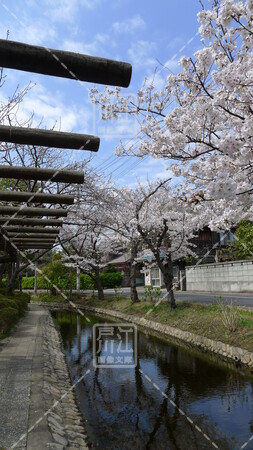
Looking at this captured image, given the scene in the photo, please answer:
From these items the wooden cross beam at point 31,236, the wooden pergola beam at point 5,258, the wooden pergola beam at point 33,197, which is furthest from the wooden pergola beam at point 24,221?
the wooden pergola beam at point 5,258

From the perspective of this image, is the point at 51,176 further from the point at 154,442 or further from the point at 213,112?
the point at 154,442

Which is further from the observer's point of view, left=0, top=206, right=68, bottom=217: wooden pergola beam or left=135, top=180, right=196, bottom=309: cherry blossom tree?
left=135, top=180, right=196, bottom=309: cherry blossom tree

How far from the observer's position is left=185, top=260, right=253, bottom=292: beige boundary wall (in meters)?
22.8

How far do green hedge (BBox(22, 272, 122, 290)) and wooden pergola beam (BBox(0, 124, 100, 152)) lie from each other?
103 feet

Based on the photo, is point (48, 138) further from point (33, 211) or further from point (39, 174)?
point (33, 211)

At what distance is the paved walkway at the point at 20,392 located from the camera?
4434mm

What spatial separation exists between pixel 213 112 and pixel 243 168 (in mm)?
1230

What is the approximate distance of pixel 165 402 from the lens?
24.6ft

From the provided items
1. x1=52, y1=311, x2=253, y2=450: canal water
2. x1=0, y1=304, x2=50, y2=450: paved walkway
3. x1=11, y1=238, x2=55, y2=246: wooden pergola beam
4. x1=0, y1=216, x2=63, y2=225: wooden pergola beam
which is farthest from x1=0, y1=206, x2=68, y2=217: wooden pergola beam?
x1=52, y1=311, x2=253, y2=450: canal water

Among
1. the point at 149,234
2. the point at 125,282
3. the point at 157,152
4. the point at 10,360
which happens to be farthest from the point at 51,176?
the point at 125,282

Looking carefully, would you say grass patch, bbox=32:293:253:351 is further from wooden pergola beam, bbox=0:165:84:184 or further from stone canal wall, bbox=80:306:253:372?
wooden pergola beam, bbox=0:165:84:184

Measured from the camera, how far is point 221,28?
6.38m

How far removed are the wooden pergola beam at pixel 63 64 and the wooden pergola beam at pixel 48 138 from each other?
779 mm

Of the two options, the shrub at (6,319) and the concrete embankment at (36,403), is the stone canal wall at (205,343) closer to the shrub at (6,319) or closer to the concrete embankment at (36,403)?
the concrete embankment at (36,403)
